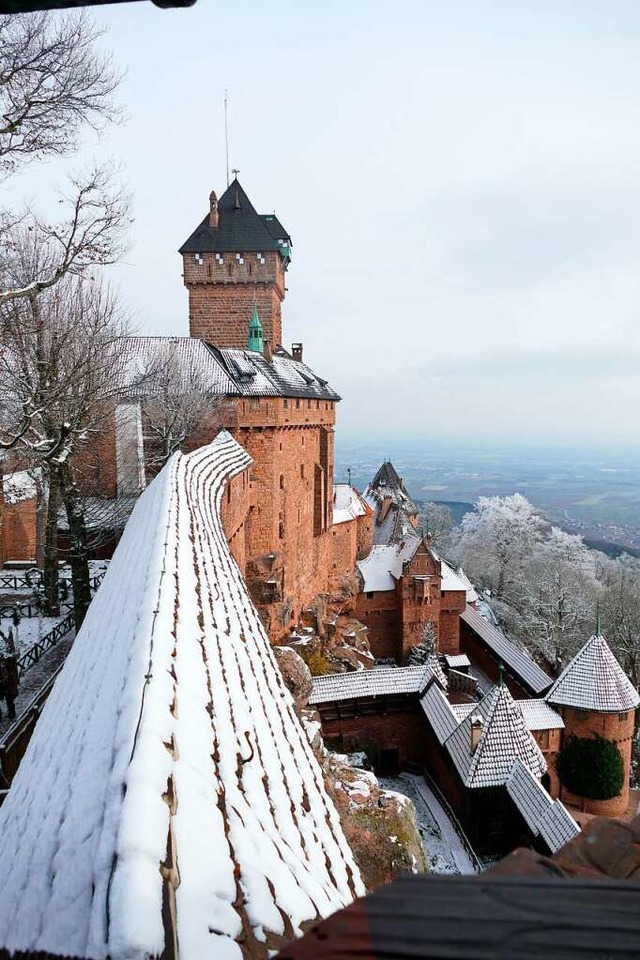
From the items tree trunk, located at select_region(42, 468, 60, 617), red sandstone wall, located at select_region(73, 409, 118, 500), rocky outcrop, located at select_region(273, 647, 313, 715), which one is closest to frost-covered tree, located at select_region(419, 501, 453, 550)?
red sandstone wall, located at select_region(73, 409, 118, 500)

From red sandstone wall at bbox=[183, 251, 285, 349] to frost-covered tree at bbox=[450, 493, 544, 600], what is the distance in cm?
2625

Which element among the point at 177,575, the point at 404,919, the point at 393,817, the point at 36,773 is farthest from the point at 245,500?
the point at 404,919

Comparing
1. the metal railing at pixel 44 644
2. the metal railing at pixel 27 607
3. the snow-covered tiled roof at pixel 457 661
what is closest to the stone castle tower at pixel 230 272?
the metal railing at pixel 27 607

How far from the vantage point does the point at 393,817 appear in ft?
23.3

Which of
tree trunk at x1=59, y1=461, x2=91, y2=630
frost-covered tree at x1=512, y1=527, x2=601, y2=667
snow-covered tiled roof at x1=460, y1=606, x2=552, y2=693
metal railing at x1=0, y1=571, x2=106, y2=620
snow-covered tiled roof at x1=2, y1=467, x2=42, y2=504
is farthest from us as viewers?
frost-covered tree at x1=512, y1=527, x2=601, y2=667

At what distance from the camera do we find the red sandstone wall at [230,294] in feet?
79.2

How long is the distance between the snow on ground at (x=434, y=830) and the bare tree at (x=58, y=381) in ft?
30.4

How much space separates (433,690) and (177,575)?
1422 centimetres

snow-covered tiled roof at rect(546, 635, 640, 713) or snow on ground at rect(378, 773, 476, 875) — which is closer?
snow on ground at rect(378, 773, 476, 875)

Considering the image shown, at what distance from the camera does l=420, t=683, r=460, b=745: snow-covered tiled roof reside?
14758 millimetres

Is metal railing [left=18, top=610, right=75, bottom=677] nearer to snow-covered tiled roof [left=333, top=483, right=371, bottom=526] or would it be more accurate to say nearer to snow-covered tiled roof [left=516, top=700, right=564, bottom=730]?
snow-covered tiled roof [left=516, top=700, right=564, bottom=730]

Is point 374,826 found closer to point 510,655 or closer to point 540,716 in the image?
point 540,716

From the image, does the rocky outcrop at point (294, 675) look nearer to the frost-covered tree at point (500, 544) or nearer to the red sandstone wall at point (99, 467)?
the red sandstone wall at point (99, 467)

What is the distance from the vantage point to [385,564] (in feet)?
86.0
